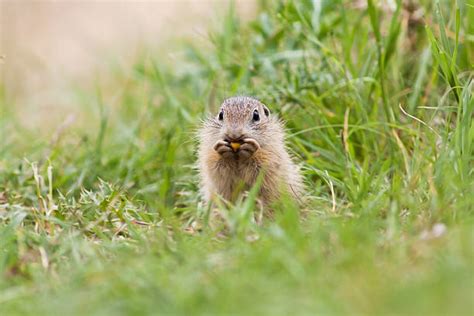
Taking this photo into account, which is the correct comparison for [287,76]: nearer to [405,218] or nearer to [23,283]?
[405,218]

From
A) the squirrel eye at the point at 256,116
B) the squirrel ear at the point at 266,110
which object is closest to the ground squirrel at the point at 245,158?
the squirrel eye at the point at 256,116

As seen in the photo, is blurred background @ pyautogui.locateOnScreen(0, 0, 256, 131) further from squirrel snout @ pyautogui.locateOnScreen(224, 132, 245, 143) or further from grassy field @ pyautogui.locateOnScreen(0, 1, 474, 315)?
squirrel snout @ pyautogui.locateOnScreen(224, 132, 245, 143)

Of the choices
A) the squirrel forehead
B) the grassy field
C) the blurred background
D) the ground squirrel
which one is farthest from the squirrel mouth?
the blurred background

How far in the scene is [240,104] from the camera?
17.7 ft

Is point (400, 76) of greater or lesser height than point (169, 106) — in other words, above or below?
above

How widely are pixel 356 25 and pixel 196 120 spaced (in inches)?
52.2

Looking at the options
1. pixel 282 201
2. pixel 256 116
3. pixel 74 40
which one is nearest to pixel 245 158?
pixel 256 116

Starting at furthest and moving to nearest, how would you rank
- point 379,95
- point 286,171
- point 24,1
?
point 24,1 < point 379,95 < point 286,171

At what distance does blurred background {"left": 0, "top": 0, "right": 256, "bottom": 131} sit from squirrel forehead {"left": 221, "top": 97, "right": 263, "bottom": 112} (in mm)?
2254

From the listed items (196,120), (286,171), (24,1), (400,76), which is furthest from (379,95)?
(24,1)

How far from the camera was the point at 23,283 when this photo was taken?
12.3ft

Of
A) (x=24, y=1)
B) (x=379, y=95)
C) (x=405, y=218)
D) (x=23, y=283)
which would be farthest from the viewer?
(x=24, y=1)

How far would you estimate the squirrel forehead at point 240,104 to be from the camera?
5340 mm

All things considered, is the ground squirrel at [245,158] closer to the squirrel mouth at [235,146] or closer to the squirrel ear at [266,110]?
the squirrel mouth at [235,146]
